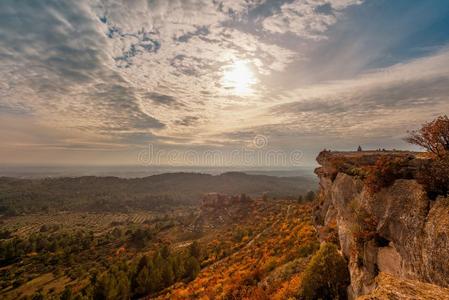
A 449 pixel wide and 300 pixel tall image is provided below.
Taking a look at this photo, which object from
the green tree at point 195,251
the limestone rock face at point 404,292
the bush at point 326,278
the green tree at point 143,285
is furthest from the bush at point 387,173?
the green tree at point 195,251

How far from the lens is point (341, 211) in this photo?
21.0 meters

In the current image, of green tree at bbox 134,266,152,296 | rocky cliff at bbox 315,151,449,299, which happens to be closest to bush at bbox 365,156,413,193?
rocky cliff at bbox 315,151,449,299

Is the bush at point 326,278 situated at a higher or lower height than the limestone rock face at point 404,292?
lower

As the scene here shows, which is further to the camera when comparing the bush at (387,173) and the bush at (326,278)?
the bush at (326,278)

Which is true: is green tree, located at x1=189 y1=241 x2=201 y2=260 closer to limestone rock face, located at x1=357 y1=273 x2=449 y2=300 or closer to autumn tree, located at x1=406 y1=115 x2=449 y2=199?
autumn tree, located at x1=406 y1=115 x2=449 y2=199

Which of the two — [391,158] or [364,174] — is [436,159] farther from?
[364,174]

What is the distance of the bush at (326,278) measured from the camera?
57.3 ft

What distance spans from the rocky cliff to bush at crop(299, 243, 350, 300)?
1.16 meters

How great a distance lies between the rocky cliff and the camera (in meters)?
8.62

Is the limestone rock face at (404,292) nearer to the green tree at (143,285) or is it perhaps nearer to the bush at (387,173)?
the bush at (387,173)

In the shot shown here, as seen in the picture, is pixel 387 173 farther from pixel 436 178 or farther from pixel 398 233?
pixel 398 233

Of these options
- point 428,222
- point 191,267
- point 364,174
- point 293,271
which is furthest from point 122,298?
point 428,222

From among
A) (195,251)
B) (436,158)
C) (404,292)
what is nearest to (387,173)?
(436,158)

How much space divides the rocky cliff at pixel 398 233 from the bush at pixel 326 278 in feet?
3.81
